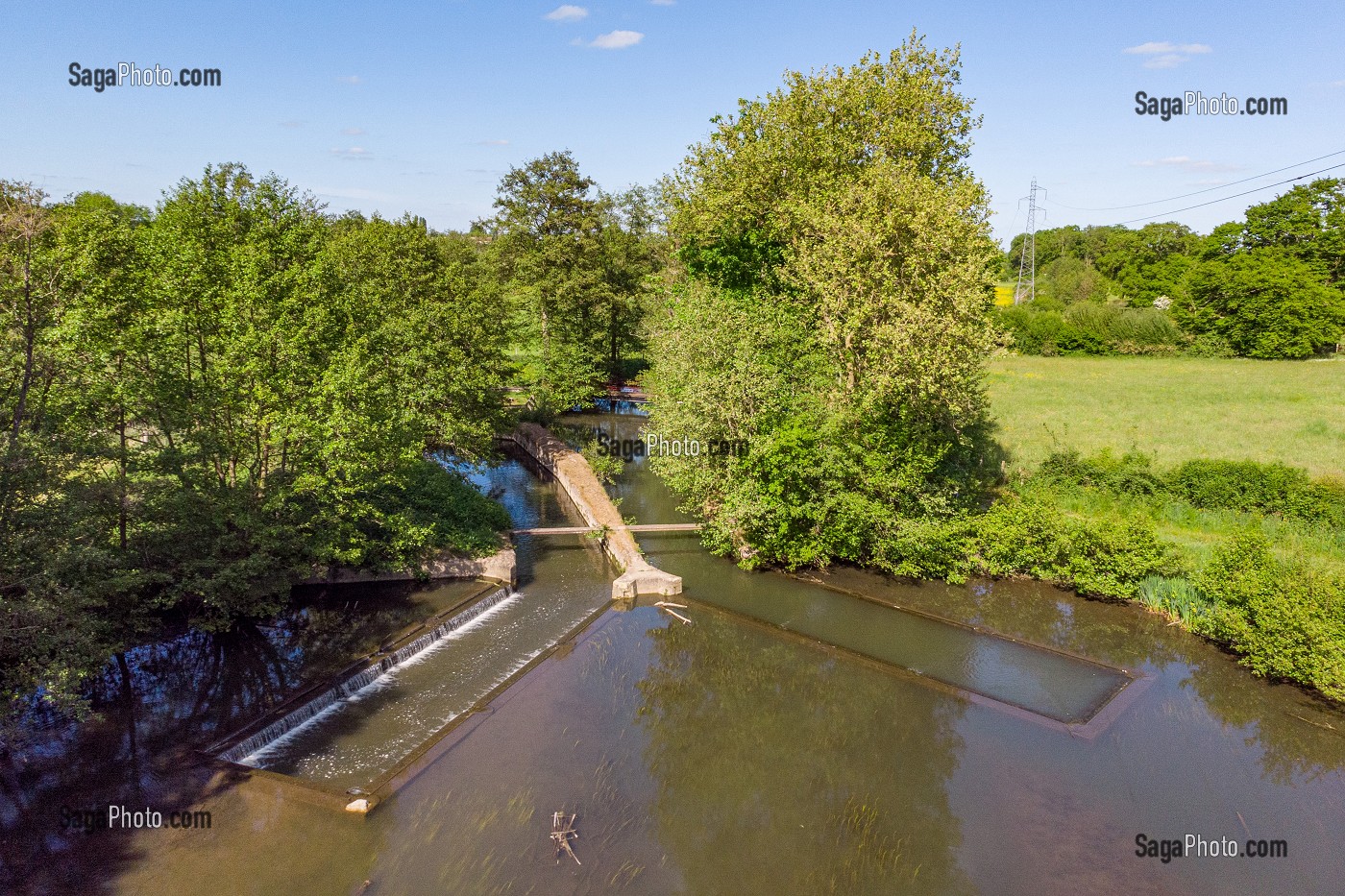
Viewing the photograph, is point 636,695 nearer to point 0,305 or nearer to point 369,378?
point 369,378

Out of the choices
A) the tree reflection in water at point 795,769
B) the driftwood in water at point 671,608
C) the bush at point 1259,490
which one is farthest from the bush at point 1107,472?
the driftwood in water at point 671,608

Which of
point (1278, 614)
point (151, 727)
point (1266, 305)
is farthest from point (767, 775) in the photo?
point (1266, 305)

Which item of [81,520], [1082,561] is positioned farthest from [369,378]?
[1082,561]

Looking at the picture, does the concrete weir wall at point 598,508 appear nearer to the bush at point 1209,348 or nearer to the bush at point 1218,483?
the bush at point 1218,483

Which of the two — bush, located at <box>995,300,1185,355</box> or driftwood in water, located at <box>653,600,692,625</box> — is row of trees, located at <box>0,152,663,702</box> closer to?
driftwood in water, located at <box>653,600,692,625</box>

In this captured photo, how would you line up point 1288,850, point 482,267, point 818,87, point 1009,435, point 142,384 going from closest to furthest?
point 1288,850 → point 142,384 → point 818,87 → point 1009,435 → point 482,267

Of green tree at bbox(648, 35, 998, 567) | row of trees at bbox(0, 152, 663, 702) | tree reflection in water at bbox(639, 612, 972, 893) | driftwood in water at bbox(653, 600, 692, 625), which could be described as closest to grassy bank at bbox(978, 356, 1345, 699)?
green tree at bbox(648, 35, 998, 567)
